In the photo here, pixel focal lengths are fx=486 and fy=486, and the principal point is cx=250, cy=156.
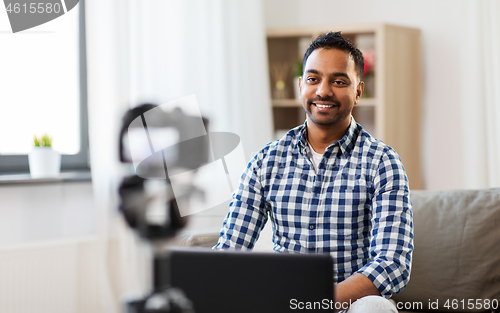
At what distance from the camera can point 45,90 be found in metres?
2.41

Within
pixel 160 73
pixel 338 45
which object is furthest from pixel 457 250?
pixel 160 73

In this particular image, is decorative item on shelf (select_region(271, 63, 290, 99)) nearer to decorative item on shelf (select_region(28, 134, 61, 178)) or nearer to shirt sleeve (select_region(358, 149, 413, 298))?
decorative item on shelf (select_region(28, 134, 61, 178))

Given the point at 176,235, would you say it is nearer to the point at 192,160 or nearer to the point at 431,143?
the point at 192,160

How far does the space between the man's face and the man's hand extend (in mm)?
456

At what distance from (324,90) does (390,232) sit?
1.40 feet

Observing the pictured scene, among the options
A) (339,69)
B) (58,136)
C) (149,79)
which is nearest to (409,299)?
(339,69)

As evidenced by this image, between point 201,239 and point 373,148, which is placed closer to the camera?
point 373,148

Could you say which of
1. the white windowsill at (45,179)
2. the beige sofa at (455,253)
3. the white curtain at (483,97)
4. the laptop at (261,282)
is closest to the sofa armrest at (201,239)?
the beige sofa at (455,253)

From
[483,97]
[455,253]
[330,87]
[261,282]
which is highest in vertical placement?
[330,87]

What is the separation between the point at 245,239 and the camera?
1367mm

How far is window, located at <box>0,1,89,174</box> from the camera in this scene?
2.30 meters

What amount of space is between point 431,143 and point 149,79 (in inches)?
66.0

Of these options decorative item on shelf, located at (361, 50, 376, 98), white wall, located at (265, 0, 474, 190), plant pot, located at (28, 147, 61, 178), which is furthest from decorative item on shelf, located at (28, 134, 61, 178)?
white wall, located at (265, 0, 474, 190)

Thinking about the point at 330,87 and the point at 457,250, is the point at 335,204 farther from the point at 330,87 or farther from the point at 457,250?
the point at 457,250
